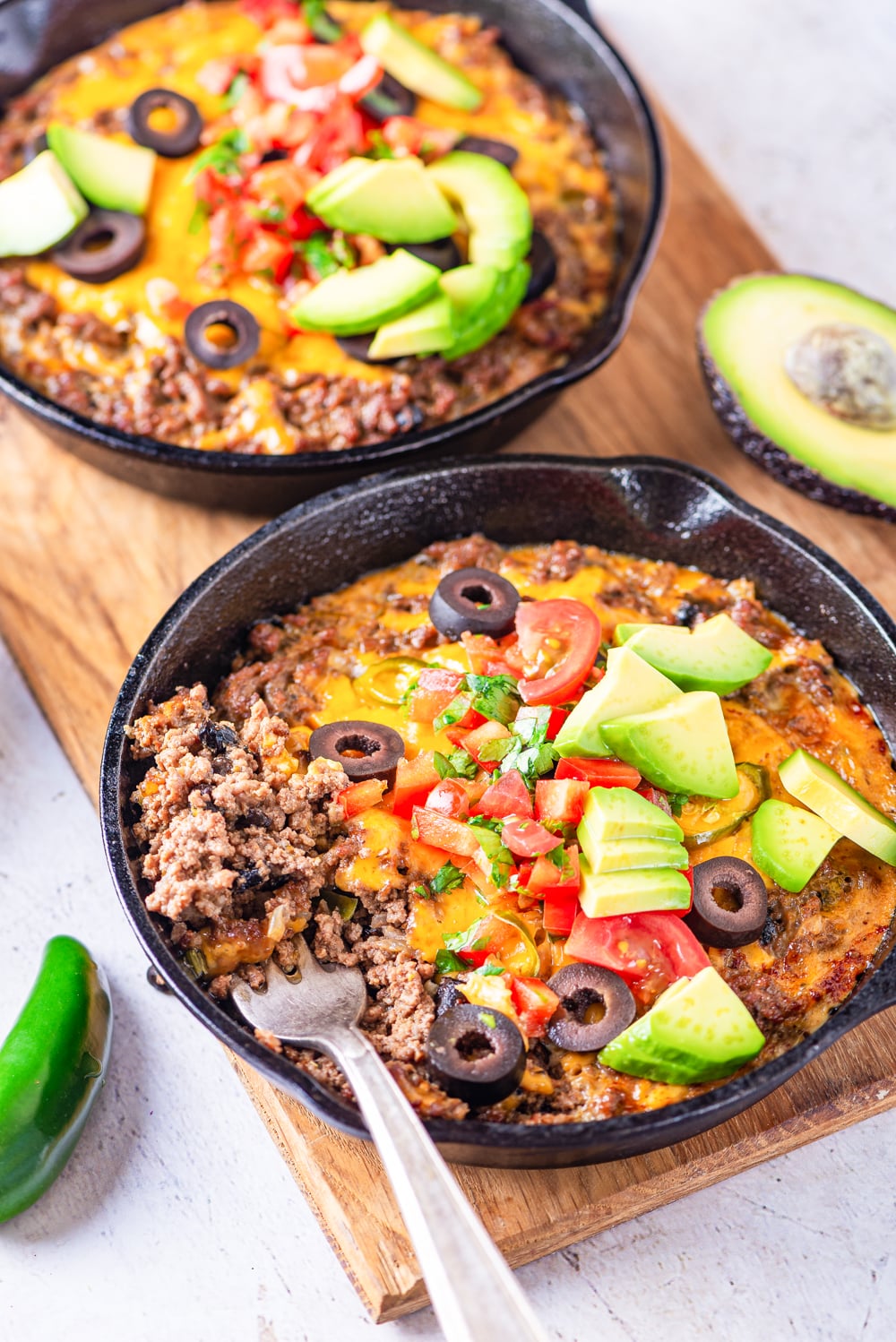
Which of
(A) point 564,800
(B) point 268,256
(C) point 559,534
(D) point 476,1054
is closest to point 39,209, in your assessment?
(B) point 268,256

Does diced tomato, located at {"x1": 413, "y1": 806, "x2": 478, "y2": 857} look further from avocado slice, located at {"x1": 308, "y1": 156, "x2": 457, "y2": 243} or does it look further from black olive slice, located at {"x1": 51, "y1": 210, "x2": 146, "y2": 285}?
black olive slice, located at {"x1": 51, "y1": 210, "x2": 146, "y2": 285}

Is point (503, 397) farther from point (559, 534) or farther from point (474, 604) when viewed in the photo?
point (474, 604)

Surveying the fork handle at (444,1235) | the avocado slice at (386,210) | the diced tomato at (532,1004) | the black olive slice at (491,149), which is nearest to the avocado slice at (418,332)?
the avocado slice at (386,210)

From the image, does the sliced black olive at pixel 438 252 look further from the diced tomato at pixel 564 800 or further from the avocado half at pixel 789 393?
the diced tomato at pixel 564 800

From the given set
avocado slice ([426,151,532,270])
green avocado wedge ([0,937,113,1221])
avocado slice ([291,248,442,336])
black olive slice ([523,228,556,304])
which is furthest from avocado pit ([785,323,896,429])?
green avocado wedge ([0,937,113,1221])

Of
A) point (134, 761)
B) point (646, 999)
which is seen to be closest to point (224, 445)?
point (134, 761)

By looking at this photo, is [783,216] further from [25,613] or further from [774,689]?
[25,613]

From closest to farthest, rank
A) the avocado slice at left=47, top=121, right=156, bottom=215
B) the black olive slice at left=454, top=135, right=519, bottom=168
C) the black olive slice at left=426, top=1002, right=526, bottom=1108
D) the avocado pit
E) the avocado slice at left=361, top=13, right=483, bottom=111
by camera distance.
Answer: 1. the black olive slice at left=426, top=1002, right=526, bottom=1108
2. the avocado pit
3. the avocado slice at left=47, top=121, right=156, bottom=215
4. the black olive slice at left=454, top=135, right=519, bottom=168
5. the avocado slice at left=361, top=13, right=483, bottom=111
